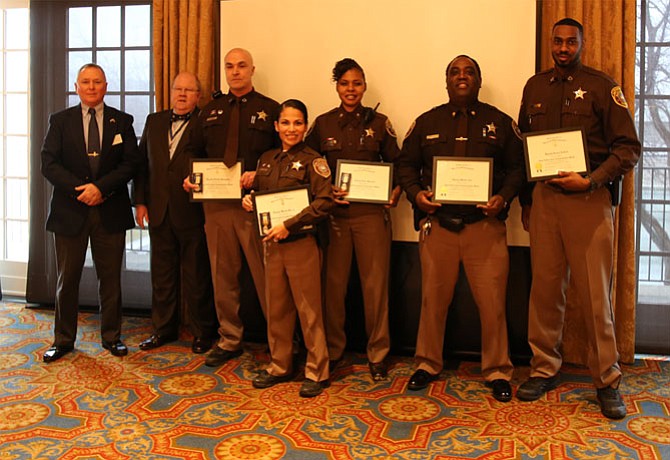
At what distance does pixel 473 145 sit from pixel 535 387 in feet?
4.21

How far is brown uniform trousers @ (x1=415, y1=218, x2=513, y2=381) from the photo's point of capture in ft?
11.3

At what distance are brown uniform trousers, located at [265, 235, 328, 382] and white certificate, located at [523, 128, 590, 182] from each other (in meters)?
1.17

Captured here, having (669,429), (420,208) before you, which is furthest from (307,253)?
(669,429)

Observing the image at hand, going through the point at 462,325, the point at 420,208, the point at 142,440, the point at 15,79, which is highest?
the point at 15,79

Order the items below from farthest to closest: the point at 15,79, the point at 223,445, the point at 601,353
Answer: the point at 15,79 → the point at 601,353 → the point at 223,445

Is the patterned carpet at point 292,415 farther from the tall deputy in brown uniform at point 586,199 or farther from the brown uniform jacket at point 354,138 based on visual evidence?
the brown uniform jacket at point 354,138

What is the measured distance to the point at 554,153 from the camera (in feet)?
10.5

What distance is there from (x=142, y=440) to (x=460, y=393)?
1.59 metres

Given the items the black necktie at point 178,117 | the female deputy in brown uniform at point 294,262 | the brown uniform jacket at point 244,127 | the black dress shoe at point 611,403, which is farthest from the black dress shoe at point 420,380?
the black necktie at point 178,117

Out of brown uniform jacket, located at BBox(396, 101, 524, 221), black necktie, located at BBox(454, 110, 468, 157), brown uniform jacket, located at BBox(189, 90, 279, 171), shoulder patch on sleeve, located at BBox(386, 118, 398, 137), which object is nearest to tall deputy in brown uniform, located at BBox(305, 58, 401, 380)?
shoulder patch on sleeve, located at BBox(386, 118, 398, 137)

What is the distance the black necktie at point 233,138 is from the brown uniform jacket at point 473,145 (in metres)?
0.96

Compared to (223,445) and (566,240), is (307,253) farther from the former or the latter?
(566,240)

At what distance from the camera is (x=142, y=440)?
114 inches

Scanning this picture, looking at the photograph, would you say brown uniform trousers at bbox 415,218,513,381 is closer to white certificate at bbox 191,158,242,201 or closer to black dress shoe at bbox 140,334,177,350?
white certificate at bbox 191,158,242,201
